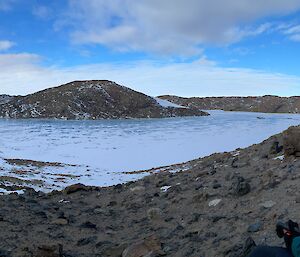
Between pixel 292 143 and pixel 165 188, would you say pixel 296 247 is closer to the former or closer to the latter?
pixel 292 143

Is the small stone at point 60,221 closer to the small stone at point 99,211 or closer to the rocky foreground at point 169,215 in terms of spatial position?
the rocky foreground at point 169,215

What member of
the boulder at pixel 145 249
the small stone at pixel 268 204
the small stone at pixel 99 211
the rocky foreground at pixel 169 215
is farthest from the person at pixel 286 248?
the small stone at pixel 99 211

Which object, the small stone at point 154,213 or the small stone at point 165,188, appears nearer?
the small stone at point 154,213

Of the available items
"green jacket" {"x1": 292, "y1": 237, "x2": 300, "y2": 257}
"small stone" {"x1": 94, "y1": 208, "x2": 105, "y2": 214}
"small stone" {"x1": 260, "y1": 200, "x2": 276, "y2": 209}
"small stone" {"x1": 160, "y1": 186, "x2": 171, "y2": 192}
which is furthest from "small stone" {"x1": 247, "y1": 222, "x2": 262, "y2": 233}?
"small stone" {"x1": 160, "y1": 186, "x2": 171, "y2": 192}

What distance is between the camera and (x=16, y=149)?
31.8 m

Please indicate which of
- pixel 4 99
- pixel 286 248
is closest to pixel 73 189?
pixel 286 248

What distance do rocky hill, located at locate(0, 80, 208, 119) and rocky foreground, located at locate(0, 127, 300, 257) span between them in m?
90.6

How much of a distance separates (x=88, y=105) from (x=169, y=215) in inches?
4146

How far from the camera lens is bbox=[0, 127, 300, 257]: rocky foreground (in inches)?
266

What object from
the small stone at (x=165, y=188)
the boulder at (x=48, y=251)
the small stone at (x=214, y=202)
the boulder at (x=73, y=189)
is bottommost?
the boulder at (x=73, y=189)

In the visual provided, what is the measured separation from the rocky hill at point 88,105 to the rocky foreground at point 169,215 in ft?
297

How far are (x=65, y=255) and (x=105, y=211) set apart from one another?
13.4ft

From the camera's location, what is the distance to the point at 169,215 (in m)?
9.29

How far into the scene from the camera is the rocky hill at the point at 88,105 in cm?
10581
